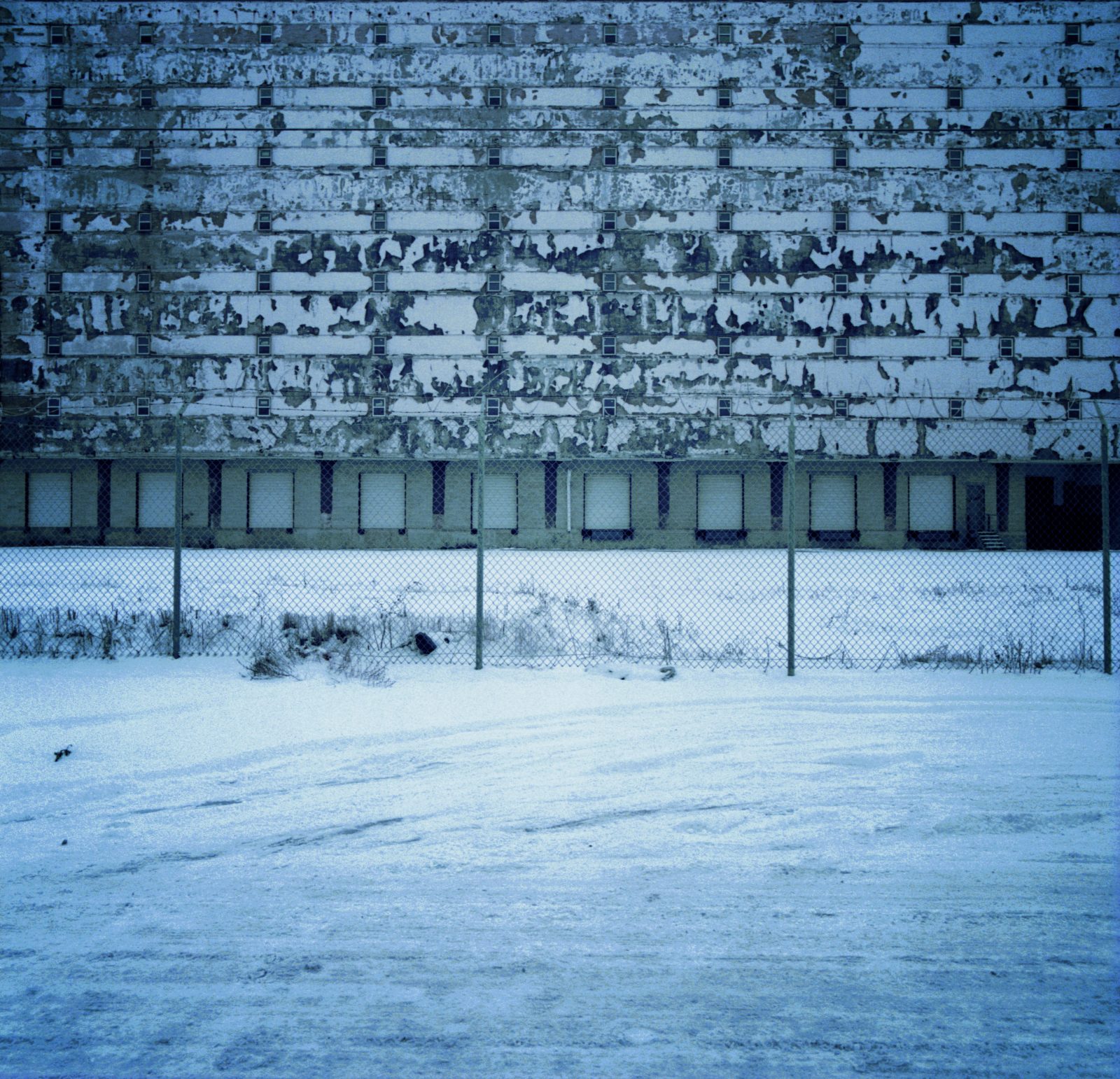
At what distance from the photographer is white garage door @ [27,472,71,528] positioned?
39.8m

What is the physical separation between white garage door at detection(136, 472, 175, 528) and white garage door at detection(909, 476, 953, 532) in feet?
112

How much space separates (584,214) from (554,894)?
3814 centimetres

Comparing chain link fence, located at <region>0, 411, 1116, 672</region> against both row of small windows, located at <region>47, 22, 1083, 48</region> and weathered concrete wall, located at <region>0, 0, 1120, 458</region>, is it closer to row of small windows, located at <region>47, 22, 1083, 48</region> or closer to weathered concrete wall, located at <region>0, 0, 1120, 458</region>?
weathered concrete wall, located at <region>0, 0, 1120, 458</region>

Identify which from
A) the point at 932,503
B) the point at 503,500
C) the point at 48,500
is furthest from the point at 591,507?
the point at 48,500

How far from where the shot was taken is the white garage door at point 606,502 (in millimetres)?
39531

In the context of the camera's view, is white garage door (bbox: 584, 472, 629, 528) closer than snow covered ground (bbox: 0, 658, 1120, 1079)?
No

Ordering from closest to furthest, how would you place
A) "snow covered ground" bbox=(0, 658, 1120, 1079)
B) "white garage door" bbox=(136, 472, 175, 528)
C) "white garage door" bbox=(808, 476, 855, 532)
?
"snow covered ground" bbox=(0, 658, 1120, 1079)
"white garage door" bbox=(808, 476, 855, 532)
"white garage door" bbox=(136, 472, 175, 528)

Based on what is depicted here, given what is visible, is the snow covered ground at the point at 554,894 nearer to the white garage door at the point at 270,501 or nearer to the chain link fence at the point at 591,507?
the chain link fence at the point at 591,507

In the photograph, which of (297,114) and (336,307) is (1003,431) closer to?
(336,307)

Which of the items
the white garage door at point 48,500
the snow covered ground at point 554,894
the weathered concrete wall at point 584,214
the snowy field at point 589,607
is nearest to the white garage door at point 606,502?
the weathered concrete wall at point 584,214

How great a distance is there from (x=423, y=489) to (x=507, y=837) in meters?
35.7

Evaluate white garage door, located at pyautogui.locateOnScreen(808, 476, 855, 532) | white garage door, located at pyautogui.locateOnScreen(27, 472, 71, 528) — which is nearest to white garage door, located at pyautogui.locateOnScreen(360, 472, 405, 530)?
white garage door, located at pyautogui.locateOnScreen(27, 472, 71, 528)

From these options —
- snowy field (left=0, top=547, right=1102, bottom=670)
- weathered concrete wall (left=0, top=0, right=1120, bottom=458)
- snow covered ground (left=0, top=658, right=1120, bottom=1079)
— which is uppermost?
weathered concrete wall (left=0, top=0, right=1120, bottom=458)

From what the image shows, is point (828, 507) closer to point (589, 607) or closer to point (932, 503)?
point (932, 503)
